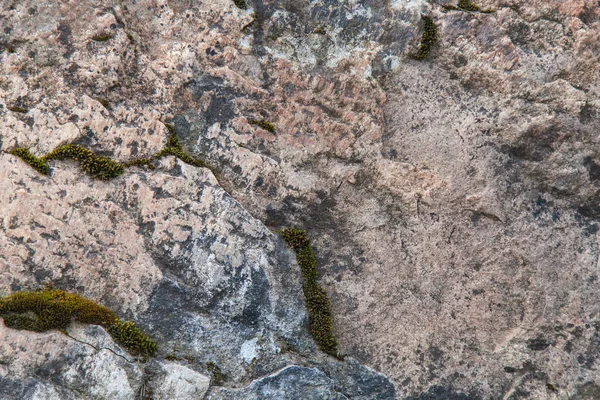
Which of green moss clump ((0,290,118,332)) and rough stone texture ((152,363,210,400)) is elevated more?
green moss clump ((0,290,118,332))

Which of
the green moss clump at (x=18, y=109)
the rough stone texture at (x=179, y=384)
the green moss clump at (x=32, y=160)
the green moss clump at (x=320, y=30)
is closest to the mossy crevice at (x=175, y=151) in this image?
the green moss clump at (x=32, y=160)

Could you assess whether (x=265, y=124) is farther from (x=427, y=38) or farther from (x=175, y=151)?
(x=427, y=38)

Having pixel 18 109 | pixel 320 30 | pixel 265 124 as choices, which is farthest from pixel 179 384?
pixel 320 30

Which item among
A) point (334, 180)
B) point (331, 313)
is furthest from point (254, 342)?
point (334, 180)

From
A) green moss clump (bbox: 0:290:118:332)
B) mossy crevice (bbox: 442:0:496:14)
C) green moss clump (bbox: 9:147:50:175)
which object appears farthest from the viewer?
mossy crevice (bbox: 442:0:496:14)

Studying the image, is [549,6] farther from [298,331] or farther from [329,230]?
[298,331]

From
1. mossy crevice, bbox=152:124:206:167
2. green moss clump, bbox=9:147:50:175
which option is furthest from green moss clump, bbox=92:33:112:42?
green moss clump, bbox=9:147:50:175

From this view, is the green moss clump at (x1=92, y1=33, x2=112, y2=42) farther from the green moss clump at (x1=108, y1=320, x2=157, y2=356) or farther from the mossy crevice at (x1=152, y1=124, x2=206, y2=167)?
the green moss clump at (x1=108, y1=320, x2=157, y2=356)
